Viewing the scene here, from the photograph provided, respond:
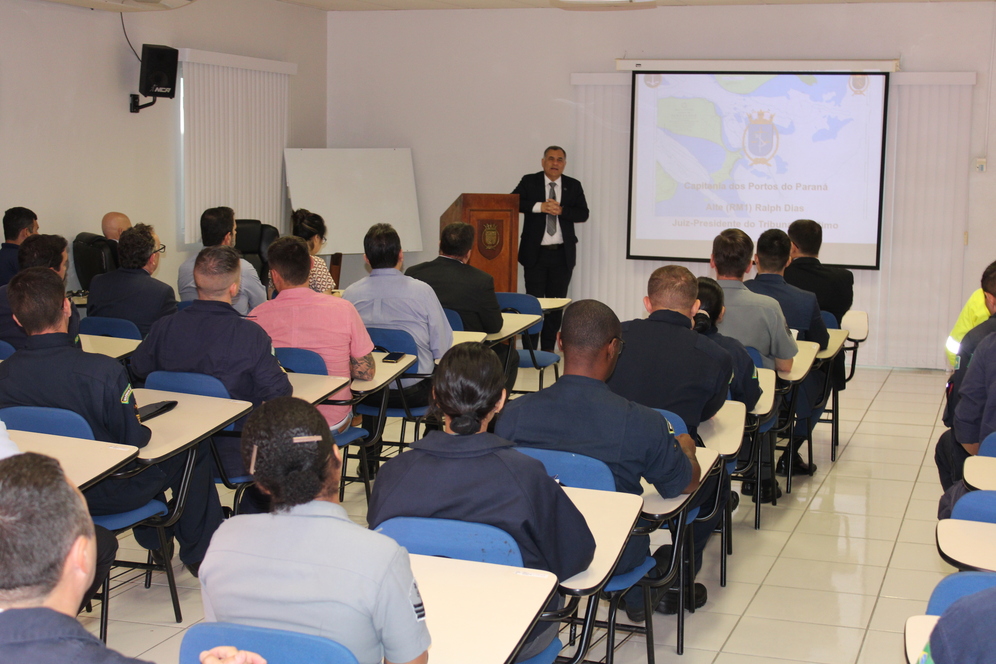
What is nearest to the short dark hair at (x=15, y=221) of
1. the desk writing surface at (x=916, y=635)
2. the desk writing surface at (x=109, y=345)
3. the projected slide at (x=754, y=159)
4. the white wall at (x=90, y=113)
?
the white wall at (x=90, y=113)

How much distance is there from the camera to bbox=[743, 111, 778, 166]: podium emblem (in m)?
8.12

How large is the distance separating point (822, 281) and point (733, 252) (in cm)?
145

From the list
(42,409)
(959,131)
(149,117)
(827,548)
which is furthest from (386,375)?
(959,131)

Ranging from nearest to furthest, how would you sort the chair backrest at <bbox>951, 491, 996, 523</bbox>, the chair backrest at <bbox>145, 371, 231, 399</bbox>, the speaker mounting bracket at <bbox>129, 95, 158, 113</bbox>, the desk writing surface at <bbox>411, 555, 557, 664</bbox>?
1. the desk writing surface at <bbox>411, 555, 557, 664</bbox>
2. the chair backrest at <bbox>951, 491, 996, 523</bbox>
3. the chair backrest at <bbox>145, 371, 231, 399</bbox>
4. the speaker mounting bracket at <bbox>129, 95, 158, 113</bbox>

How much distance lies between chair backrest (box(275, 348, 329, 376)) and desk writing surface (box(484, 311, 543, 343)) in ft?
3.98

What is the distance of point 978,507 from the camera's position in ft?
8.04

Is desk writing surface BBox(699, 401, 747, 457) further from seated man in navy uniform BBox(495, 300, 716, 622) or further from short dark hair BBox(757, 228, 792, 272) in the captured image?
short dark hair BBox(757, 228, 792, 272)

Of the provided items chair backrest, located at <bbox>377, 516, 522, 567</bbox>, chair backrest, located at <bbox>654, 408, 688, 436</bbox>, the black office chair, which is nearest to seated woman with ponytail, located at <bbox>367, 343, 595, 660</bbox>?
chair backrest, located at <bbox>377, 516, 522, 567</bbox>

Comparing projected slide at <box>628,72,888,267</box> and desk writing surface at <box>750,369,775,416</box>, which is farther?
projected slide at <box>628,72,888,267</box>

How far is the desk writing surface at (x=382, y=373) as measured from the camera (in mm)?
4038

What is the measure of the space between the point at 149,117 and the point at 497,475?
5.98 m

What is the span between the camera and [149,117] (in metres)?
7.13

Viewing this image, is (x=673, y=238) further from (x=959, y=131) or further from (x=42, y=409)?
(x=42, y=409)

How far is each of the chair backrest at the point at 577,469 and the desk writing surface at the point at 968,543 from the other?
32.9 inches
